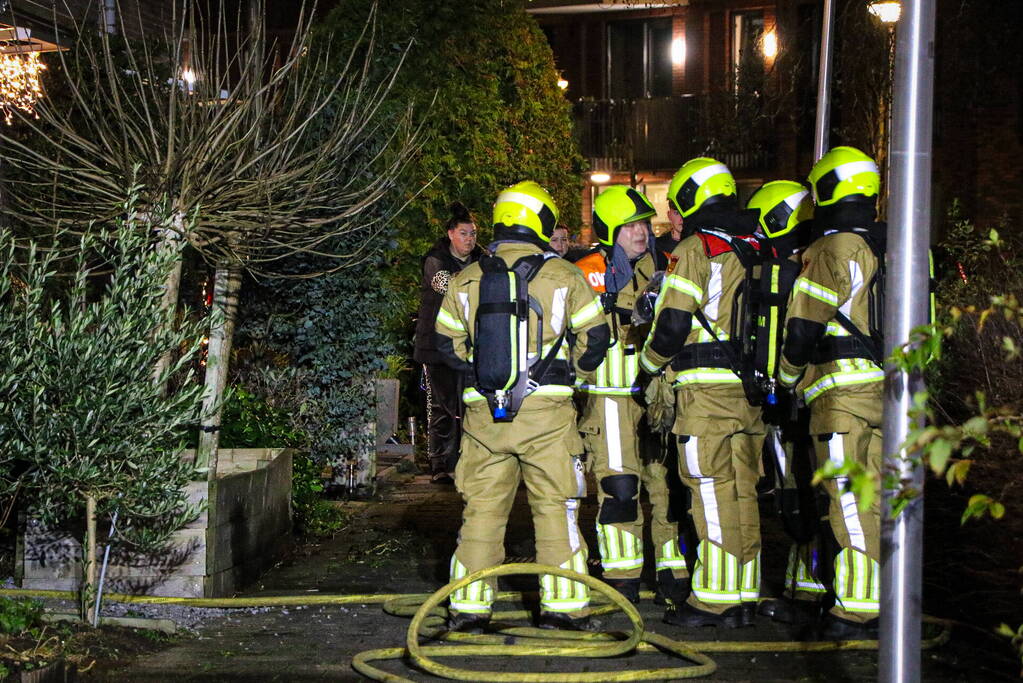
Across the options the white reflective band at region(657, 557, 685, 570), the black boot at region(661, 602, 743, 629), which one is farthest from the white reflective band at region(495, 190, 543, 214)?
the black boot at region(661, 602, 743, 629)

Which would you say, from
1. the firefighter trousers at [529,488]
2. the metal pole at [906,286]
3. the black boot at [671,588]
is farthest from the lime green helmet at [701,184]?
the metal pole at [906,286]

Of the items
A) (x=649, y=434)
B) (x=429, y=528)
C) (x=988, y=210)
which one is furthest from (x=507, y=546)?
(x=988, y=210)

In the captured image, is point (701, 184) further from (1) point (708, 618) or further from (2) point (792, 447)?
(1) point (708, 618)

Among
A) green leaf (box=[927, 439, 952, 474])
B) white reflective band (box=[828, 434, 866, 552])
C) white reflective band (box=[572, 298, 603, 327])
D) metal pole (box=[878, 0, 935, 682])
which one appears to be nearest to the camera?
green leaf (box=[927, 439, 952, 474])

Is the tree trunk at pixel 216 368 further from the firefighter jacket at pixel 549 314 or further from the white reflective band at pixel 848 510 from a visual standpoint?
the white reflective band at pixel 848 510

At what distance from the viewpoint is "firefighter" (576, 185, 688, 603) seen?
7.09 metres

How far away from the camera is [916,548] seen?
3.88m

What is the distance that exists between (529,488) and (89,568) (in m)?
2.29

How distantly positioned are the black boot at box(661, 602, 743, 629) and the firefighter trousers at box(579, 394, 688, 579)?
46cm

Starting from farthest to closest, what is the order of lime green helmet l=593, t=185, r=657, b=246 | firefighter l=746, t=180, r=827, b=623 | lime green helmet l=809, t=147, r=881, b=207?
lime green helmet l=593, t=185, r=657, b=246, firefighter l=746, t=180, r=827, b=623, lime green helmet l=809, t=147, r=881, b=207

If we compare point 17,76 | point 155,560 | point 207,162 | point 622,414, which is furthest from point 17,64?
point 622,414

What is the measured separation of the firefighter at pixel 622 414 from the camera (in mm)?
7094

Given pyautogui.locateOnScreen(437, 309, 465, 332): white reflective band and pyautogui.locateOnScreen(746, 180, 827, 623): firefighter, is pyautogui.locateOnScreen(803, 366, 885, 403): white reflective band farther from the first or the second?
pyautogui.locateOnScreen(437, 309, 465, 332): white reflective band

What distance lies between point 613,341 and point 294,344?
4.14 metres
